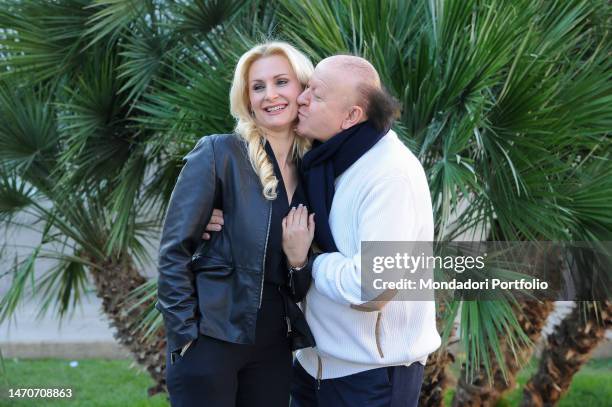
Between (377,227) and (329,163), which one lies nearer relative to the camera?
(377,227)

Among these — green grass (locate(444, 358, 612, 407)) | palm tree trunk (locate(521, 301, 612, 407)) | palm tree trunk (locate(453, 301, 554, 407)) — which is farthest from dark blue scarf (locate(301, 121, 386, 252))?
green grass (locate(444, 358, 612, 407))

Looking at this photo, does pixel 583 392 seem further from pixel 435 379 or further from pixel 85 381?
pixel 85 381

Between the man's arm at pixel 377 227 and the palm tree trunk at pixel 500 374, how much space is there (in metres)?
2.30

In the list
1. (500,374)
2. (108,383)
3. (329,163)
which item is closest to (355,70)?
(329,163)

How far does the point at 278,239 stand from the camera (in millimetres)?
2668

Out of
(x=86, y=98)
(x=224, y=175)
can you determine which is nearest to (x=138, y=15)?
(x=86, y=98)

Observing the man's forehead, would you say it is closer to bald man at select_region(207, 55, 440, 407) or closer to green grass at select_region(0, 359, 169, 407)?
bald man at select_region(207, 55, 440, 407)

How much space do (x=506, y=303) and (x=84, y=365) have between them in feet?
14.1

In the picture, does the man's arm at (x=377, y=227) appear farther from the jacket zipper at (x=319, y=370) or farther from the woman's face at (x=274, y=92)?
the woman's face at (x=274, y=92)

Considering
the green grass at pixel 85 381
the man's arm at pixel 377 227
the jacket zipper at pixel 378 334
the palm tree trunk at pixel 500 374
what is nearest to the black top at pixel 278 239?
the man's arm at pixel 377 227

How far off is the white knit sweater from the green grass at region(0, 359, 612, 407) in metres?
2.88

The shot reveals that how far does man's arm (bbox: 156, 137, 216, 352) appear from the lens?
256 cm

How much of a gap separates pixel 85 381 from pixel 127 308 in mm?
1634

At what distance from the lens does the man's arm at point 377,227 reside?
242 centimetres
